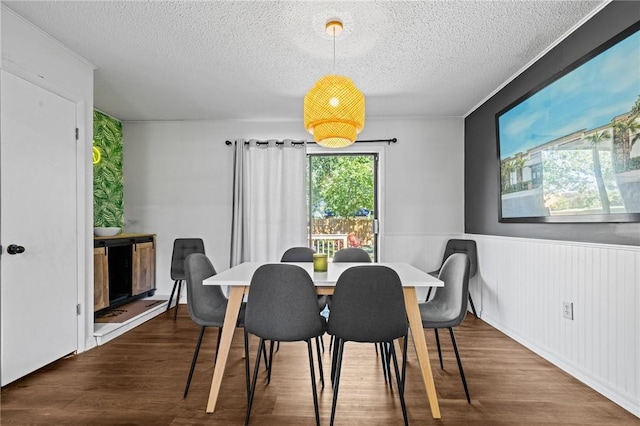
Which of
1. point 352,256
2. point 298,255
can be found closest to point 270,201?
point 298,255

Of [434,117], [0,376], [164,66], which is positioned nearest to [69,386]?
[0,376]

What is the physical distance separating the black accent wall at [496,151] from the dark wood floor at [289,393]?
3.31 ft

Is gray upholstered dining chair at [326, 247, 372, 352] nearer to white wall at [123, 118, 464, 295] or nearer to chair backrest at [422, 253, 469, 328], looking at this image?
chair backrest at [422, 253, 469, 328]

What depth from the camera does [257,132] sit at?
446 centimetres

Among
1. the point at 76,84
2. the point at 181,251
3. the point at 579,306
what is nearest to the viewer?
the point at 579,306

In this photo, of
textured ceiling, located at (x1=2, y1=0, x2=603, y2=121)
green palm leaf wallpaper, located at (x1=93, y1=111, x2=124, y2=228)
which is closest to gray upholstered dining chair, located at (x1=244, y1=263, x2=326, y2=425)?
textured ceiling, located at (x1=2, y1=0, x2=603, y2=121)

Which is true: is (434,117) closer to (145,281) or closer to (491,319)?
(491,319)

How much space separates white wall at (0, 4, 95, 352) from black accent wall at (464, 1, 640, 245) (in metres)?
3.77

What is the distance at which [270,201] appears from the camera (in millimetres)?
4332

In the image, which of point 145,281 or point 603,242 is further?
point 145,281

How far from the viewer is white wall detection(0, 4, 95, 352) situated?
7.43ft

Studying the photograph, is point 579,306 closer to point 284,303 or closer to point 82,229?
point 284,303

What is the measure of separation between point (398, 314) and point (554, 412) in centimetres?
110

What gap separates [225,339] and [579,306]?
235 cm
